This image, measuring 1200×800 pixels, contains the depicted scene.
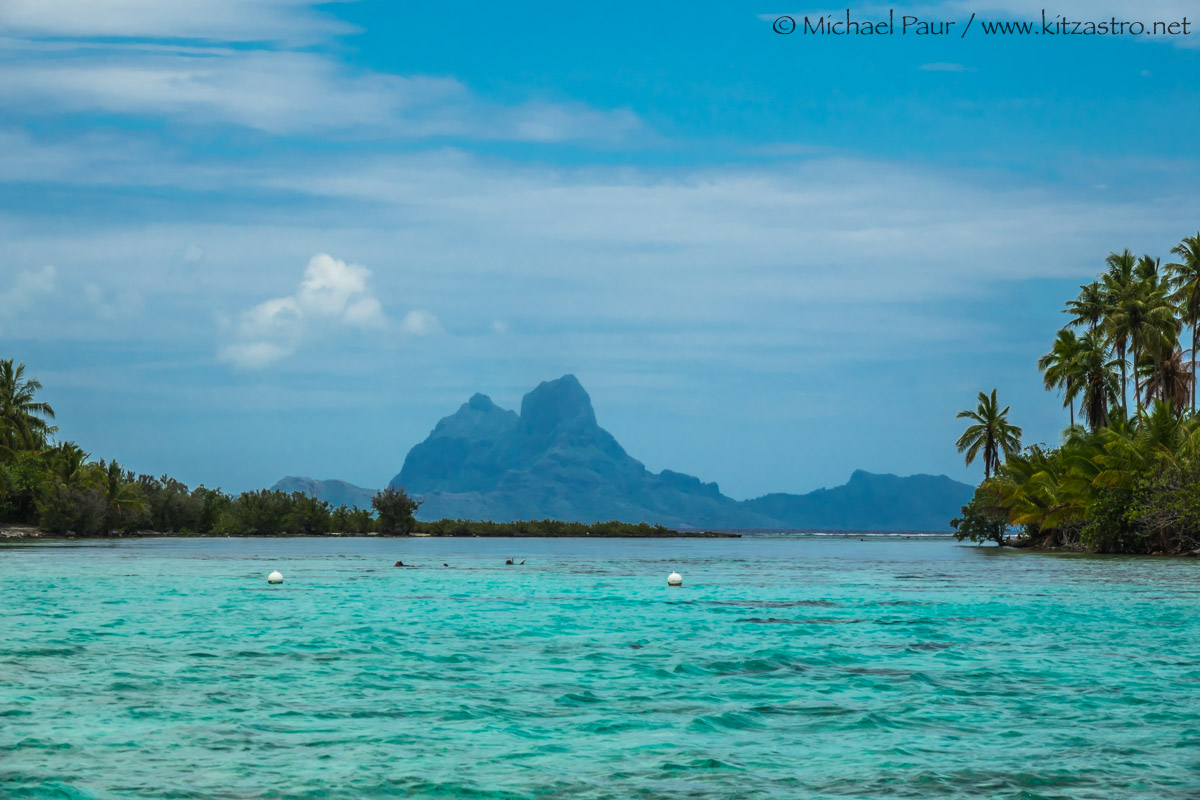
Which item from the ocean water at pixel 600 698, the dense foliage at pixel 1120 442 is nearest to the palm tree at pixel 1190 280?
the dense foliage at pixel 1120 442

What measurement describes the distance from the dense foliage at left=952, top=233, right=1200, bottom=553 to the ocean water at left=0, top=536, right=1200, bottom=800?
25443 mm

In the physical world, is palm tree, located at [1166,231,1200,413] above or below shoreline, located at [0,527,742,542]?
above

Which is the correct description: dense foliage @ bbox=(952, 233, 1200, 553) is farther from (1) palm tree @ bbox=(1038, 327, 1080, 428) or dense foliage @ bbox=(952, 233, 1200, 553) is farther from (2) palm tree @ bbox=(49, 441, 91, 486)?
(2) palm tree @ bbox=(49, 441, 91, 486)

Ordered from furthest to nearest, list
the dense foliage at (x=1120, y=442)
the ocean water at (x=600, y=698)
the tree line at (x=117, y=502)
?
the tree line at (x=117, y=502), the dense foliage at (x=1120, y=442), the ocean water at (x=600, y=698)

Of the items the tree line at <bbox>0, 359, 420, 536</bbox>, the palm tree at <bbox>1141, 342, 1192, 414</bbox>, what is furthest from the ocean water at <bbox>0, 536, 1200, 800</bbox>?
the tree line at <bbox>0, 359, 420, 536</bbox>

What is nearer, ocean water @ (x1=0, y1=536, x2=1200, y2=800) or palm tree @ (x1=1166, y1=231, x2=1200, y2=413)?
ocean water @ (x1=0, y1=536, x2=1200, y2=800)

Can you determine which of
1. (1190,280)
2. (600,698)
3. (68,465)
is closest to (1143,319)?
(1190,280)

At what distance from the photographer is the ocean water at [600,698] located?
9859 millimetres

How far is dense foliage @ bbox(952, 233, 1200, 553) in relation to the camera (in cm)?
5309

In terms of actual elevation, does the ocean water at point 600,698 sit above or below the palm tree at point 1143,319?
below

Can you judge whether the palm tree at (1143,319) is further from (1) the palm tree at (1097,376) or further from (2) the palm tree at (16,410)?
(2) the palm tree at (16,410)

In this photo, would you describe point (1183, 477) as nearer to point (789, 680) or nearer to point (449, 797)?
point (789, 680)

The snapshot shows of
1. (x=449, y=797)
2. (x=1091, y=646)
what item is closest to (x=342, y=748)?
(x=449, y=797)

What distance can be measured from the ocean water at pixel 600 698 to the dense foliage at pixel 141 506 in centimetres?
6919
